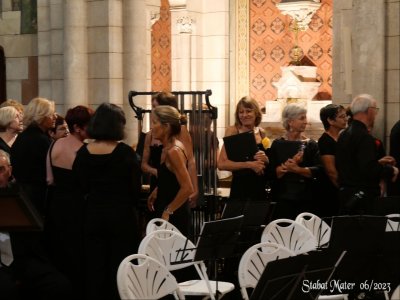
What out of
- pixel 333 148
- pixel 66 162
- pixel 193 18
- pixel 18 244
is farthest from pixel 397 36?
pixel 193 18

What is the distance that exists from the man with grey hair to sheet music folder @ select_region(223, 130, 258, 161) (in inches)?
28.7

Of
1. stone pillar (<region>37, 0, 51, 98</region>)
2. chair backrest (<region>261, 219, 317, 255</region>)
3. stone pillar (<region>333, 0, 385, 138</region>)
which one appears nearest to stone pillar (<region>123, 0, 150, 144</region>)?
stone pillar (<region>37, 0, 51, 98</region>)

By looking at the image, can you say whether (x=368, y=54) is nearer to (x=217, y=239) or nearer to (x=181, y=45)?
(x=217, y=239)

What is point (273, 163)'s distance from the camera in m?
8.31

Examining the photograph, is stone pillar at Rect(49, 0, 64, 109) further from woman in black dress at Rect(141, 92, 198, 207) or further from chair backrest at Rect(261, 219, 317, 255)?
chair backrest at Rect(261, 219, 317, 255)

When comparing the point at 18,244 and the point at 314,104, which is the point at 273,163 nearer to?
the point at 18,244

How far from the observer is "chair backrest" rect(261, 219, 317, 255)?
277 inches

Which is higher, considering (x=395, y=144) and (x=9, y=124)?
(x=9, y=124)

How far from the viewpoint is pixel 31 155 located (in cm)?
780

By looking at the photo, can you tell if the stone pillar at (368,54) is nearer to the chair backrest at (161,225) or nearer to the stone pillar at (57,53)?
the chair backrest at (161,225)

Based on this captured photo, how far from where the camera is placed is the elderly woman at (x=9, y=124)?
8.62 metres

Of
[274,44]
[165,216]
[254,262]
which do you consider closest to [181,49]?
[274,44]

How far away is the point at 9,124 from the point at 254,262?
10.5ft

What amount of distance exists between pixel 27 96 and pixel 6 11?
4.04ft
